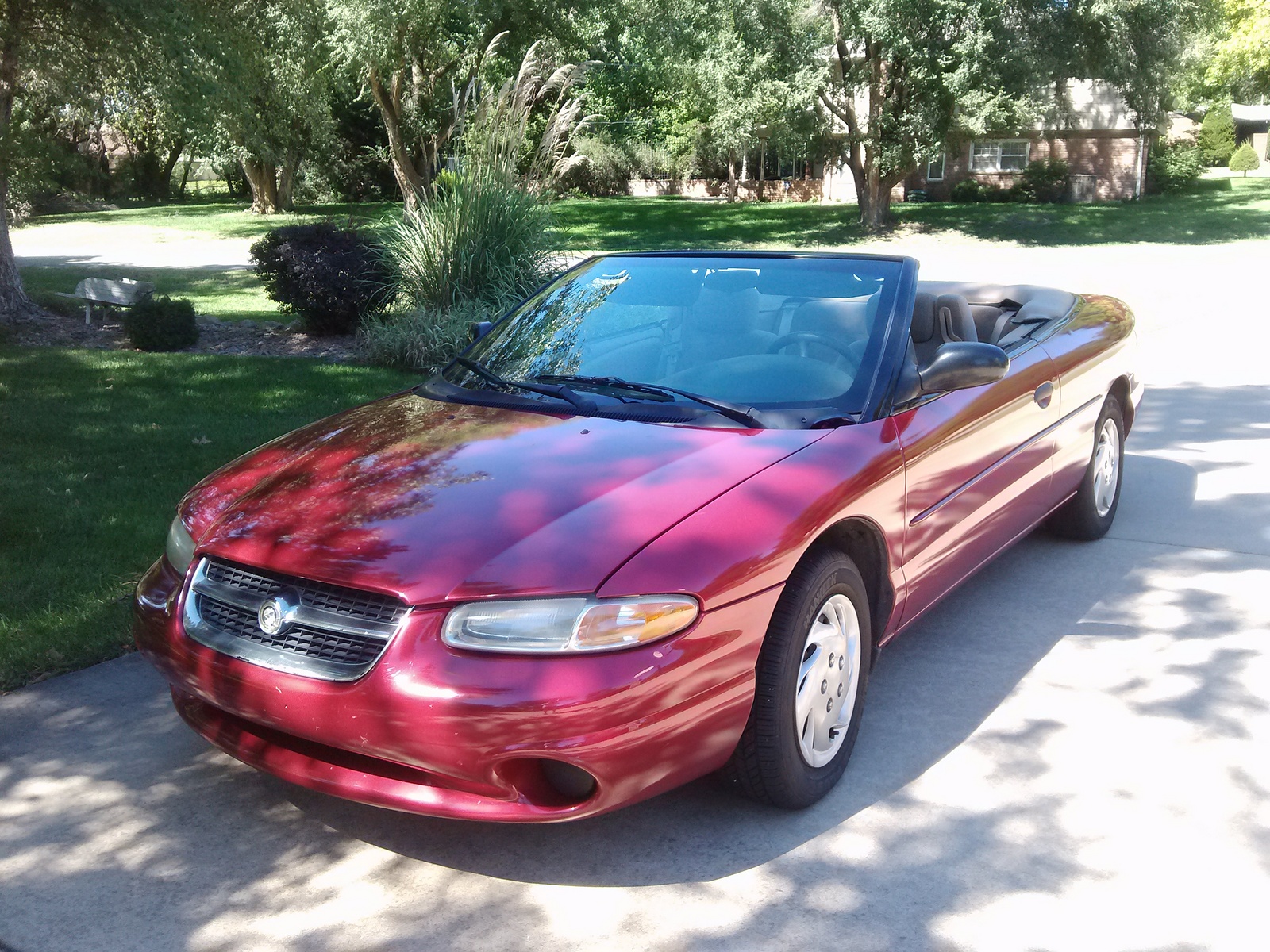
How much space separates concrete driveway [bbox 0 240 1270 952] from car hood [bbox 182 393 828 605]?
805 mm

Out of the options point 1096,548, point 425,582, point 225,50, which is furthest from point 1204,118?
point 425,582

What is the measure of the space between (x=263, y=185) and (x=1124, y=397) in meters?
37.4

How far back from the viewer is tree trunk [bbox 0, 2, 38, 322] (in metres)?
12.3

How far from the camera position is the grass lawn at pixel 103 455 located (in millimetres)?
4820

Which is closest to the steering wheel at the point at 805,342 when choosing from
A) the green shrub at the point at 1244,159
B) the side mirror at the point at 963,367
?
the side mirror at the point at 963,367

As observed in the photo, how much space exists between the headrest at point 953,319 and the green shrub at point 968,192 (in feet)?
139

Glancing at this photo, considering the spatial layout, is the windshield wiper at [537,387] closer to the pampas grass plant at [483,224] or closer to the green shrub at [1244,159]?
the pampas grass plant at [483,224]

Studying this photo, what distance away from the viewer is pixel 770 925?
2926 millimetres

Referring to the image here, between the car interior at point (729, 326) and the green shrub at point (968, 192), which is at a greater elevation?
the green shrub at point (968, 192)

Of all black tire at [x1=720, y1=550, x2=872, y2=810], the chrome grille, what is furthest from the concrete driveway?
the chrome grille

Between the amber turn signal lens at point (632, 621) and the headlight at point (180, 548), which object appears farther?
the headlight at point (180, 548)

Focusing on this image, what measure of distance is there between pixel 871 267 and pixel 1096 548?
87.1 inches

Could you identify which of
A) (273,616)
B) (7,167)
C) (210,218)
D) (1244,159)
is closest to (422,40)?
(210,218)

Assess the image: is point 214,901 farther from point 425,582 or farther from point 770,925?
point 770,925
